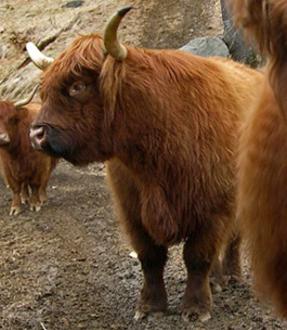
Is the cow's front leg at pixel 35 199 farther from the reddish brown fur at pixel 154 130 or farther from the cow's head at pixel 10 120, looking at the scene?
the reddish brown fur at pixel 154 130

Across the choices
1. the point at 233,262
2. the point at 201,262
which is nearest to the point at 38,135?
the point at 201,262

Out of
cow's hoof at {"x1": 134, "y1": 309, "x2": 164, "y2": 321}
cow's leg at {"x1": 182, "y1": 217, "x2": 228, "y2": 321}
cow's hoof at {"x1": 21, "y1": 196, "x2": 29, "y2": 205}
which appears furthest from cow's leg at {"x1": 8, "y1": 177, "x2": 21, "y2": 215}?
cow's leg at {"x1": 182, "y1": 217, "x2": 228, "y2": 321}

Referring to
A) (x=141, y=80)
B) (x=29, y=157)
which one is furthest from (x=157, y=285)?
(x=29, y=157)

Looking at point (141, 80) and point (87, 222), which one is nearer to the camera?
point (141, 80)

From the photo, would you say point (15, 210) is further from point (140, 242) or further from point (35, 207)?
point (140, 242)

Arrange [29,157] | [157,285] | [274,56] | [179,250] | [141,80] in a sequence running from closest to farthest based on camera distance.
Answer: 1. [274,56]
2. [141,80]
3. [157,285]
4. [179,250]
5. [29,157]

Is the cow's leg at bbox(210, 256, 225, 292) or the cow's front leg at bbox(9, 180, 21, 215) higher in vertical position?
the cow's leg at bbox(210, 256, 225, 292)

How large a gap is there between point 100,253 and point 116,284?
96 centimetres

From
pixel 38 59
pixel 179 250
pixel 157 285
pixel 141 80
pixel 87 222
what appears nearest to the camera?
pixel 141 80

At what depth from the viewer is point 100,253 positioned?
7398 millimetres

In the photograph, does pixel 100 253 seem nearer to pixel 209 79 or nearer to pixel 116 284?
pixel 116 284

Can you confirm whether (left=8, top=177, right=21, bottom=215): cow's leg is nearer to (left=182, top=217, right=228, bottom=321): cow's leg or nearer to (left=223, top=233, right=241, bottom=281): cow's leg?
(left=223, top=233, right=241, bottom=281): cow's leg

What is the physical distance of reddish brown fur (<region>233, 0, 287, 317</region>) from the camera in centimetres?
289

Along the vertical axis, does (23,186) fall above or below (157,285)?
below
